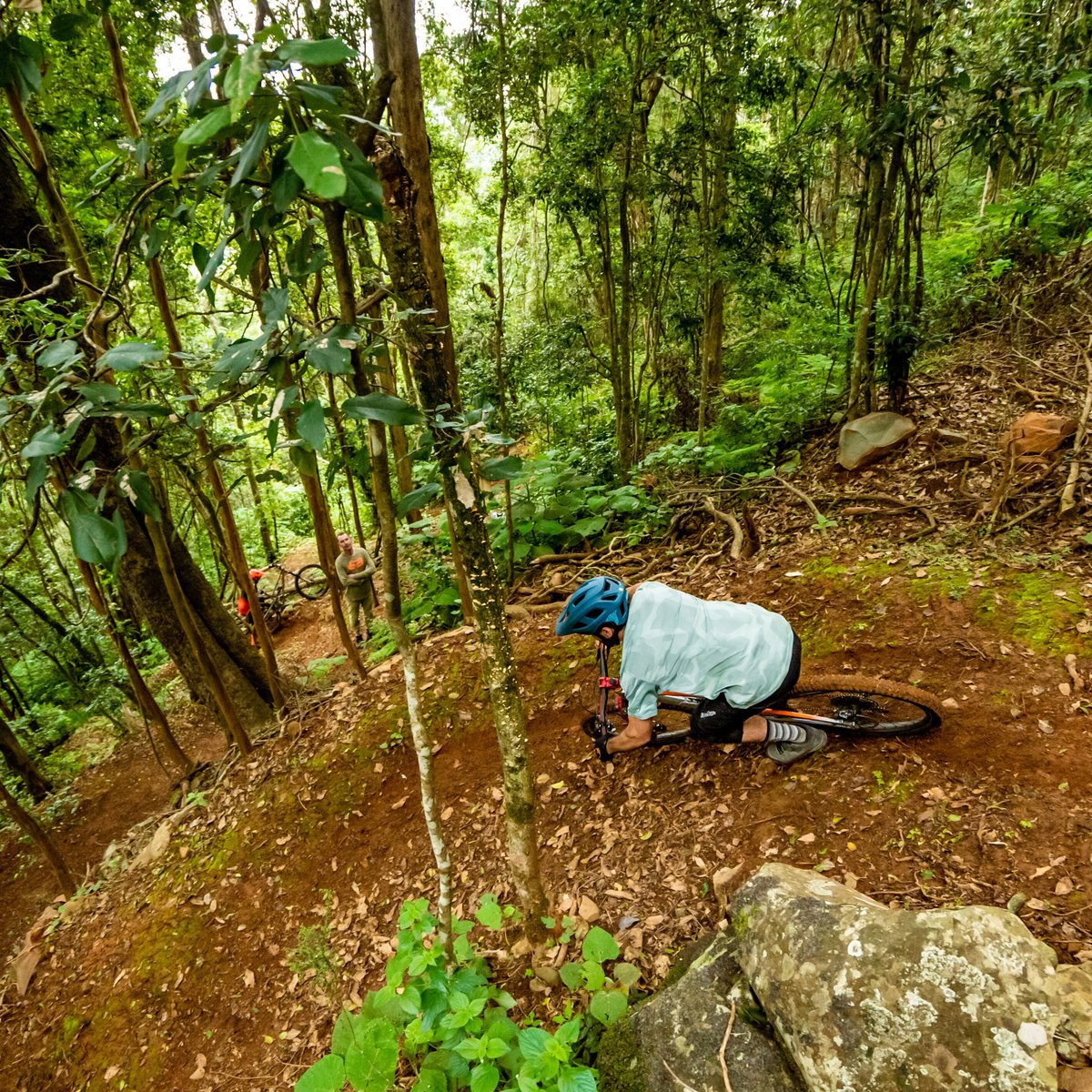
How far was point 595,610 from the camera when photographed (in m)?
3.20

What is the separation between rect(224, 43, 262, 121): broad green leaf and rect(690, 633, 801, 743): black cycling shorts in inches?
123

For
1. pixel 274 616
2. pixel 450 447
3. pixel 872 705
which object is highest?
pixel 450 447

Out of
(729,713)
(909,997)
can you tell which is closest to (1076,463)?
(729,713)

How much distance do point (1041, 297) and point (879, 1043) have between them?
7773mm

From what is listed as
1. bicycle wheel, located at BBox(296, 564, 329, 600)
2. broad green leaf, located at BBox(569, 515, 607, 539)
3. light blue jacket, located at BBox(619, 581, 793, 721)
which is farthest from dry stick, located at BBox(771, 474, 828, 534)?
bicycle wheel, located at BBox(296, 564, 329, 600)

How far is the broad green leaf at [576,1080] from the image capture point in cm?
206

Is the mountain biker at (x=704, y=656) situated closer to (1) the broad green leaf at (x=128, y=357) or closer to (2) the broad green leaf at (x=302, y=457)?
(2) the broad green leaf at (x=302, y=457)

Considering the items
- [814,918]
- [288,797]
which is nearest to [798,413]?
[814,918]

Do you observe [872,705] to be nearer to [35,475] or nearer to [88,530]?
[88,530]

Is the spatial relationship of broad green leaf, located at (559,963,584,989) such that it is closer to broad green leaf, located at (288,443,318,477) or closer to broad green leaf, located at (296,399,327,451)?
broad green leaf, located at (288,443,318,477)

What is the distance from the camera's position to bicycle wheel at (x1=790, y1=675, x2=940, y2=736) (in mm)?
3070

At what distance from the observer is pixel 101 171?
1480mm

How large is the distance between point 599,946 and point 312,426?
248cm

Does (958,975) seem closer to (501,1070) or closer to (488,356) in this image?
(501,1070)
